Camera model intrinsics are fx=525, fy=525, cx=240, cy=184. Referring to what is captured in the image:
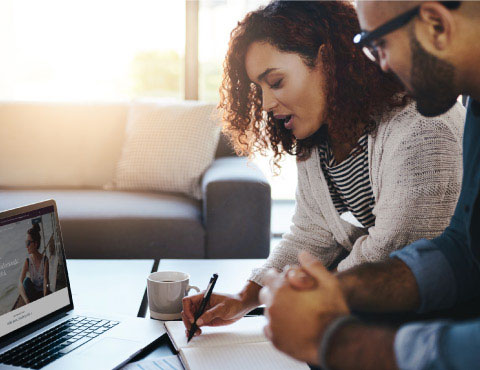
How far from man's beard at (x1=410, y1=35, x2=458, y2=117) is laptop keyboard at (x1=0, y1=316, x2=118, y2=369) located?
73cm

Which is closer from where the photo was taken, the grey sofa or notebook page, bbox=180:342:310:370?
notebook page, bbox=180:342:310:370

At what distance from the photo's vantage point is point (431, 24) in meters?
0.81

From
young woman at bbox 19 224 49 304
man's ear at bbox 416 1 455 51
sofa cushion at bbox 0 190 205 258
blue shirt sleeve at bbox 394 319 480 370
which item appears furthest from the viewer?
sofa cushion at bbox 0 190 205 258

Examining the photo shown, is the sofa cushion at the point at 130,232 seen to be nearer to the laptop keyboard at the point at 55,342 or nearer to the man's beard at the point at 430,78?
the laptop keyboard at the point at 55,342

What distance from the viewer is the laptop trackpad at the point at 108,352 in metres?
0.88

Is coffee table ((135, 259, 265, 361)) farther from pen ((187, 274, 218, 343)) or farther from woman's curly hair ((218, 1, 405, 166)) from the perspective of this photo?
woman's curly hair ((218, 1, 405, 166))

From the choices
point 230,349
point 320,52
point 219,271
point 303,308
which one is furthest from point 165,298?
point 320,52

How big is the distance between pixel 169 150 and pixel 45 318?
1652 millimetres

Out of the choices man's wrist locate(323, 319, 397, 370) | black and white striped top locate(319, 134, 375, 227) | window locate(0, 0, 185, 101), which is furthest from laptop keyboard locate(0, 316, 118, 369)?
window locate(0, 0, 185, 101)

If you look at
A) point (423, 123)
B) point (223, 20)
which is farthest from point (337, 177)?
point (223, 20)

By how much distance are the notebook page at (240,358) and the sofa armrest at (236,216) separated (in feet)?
4.42

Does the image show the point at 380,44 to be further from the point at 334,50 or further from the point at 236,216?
the point at 236,216

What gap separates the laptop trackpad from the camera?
88 centimetres

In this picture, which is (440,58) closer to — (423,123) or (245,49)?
(423,123)
